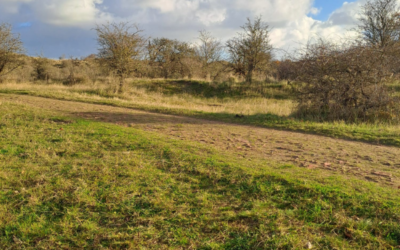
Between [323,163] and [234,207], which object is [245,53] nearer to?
[323,163]

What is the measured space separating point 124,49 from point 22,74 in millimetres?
16054

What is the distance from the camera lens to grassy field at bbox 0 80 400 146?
9305mm

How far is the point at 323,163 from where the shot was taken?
576 cm

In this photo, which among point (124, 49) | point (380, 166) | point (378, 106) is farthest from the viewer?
point (124, 49)

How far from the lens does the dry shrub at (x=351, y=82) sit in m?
11.1

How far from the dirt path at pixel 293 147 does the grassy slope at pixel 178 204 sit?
0.78 meters

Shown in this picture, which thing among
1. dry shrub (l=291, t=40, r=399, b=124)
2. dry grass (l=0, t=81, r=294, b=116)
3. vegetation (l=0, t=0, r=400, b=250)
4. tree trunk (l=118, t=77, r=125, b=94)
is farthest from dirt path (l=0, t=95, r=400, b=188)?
tree trunk (l=118, t=77, r=125, b=94)

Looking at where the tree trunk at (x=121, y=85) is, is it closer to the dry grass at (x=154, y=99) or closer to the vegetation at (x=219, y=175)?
the dry grass at (x=154, y=99)

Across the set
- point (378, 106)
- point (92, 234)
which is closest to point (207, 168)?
point (92, 234)

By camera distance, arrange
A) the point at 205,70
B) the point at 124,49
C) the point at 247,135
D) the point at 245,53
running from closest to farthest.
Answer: the point at 247,135 → the point at 124,49 → the point at 245,53 → the point at 205,70

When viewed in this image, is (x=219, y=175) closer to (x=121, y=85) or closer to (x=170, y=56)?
(x=121, y=85)

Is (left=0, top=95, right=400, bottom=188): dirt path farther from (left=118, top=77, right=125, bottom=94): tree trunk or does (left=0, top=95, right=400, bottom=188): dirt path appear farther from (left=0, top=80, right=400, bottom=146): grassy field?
(left=118, top=77, right=125, bottom=94): tree trunk

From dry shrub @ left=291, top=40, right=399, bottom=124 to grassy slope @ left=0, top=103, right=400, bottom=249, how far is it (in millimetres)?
7638

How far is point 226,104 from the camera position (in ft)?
64.7
